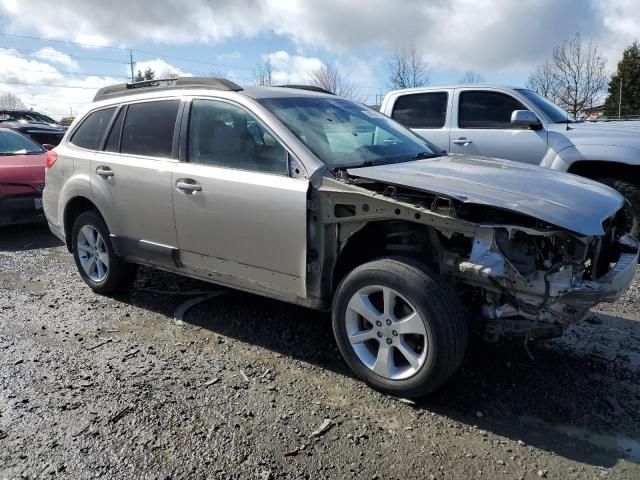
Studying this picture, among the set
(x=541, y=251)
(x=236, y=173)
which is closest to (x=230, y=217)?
(x=236, y=173)

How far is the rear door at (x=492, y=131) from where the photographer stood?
21.6 ft

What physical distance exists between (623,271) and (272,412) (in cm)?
212

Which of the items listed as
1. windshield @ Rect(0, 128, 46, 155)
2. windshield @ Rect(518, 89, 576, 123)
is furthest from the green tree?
windshield @ Rect(0, 128, 46, 155)

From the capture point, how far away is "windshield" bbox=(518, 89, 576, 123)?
22.2 feet

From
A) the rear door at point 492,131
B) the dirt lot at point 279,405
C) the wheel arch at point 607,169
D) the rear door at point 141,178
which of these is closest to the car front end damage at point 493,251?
the dirt lot at point 279,405

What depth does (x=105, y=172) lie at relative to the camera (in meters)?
4.61

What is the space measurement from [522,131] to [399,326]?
4.49 meters

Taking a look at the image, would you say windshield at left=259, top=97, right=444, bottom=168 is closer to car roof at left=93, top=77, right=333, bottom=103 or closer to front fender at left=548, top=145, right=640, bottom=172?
car roof at left=93, top=77, right=333, bottom=103

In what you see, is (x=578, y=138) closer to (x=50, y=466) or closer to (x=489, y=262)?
(x=489, y=262)

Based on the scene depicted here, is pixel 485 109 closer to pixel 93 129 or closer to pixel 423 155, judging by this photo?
pixel 423 155

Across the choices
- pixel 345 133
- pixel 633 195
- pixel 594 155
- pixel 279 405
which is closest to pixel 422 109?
pixel 594 155

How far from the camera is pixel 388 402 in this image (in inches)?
125

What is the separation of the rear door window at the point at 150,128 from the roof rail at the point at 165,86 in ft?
0.54

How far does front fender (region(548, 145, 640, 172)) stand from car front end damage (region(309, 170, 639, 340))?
10.1 feet
